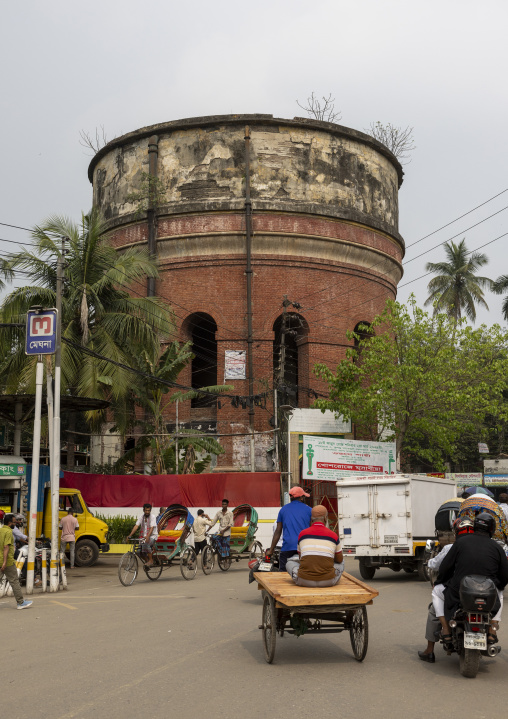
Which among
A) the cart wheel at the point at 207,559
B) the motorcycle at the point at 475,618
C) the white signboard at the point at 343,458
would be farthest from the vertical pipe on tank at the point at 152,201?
the motorcycle at the point at 475,618

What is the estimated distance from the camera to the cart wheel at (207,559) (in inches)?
733

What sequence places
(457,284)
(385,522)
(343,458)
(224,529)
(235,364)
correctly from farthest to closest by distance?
1. (457,284)
2. (235,364)
3. (343,458)
4. (224,529)
5. (385,522)

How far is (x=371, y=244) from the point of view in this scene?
33.4 m

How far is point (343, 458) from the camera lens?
93.2ft

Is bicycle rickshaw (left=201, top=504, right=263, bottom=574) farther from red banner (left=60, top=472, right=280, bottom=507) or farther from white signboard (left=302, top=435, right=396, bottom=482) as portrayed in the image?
white signboard (left=302, top=435, right=396, bottom=482)

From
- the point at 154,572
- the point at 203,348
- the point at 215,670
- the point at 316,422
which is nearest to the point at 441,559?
the point at 215,670

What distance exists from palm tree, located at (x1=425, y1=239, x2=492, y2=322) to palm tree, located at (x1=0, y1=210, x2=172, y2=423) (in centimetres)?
3205

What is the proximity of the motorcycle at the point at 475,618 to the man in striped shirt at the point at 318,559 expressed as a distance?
4.38 ft

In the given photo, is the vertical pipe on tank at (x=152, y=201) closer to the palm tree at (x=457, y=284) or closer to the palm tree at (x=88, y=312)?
the palm tree at (x=88, y=312)

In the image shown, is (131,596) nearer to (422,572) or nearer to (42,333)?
(42,333)

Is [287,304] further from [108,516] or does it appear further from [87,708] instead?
[87,708]

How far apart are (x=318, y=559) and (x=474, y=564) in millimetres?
1536

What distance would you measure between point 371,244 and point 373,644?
2600 cm

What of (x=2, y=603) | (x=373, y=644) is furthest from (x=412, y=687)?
(x=2, y=603)
